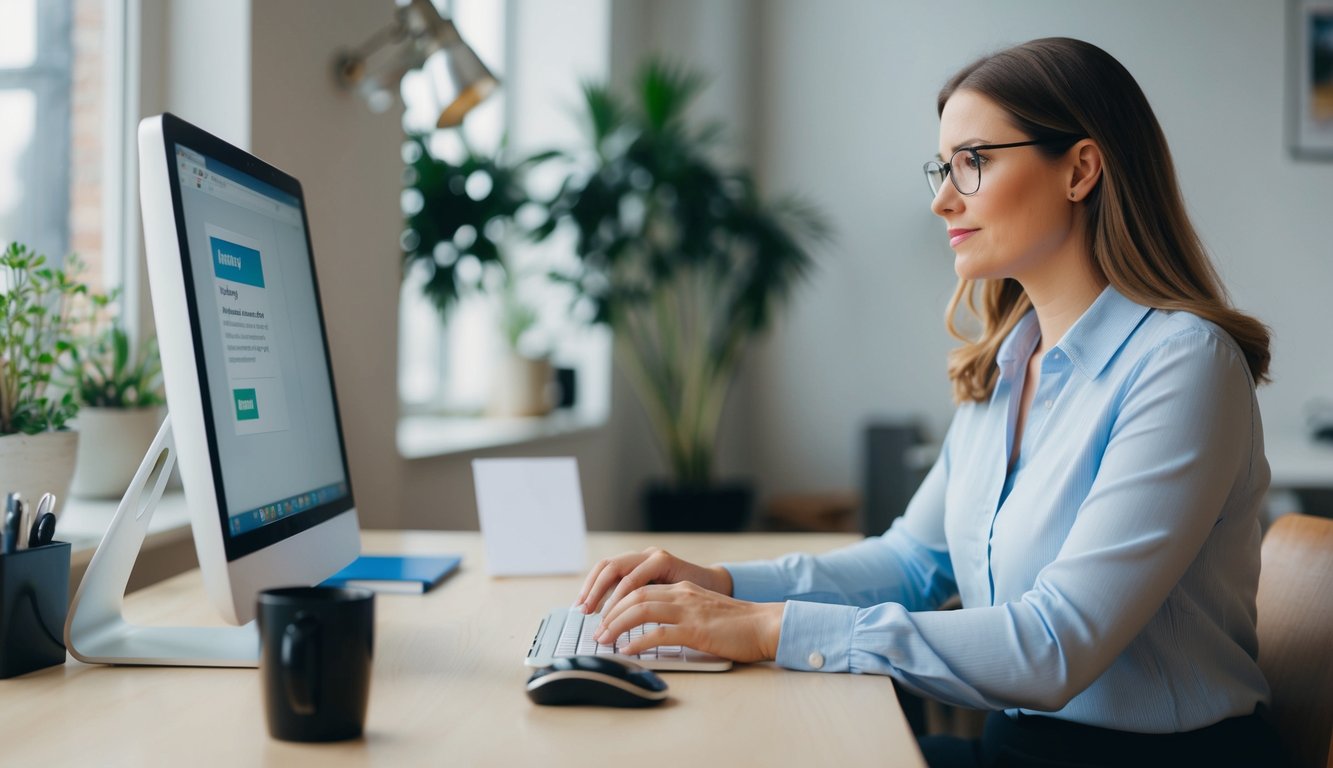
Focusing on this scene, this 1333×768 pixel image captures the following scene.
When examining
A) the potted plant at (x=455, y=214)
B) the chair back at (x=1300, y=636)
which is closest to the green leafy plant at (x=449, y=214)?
the potted plant at (x=455, y=214)

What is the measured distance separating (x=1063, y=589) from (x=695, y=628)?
0.34 m

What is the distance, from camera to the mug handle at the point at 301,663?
0.80m

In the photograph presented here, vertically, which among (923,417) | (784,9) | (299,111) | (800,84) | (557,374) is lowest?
(923,417)

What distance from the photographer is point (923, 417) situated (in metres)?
4.94

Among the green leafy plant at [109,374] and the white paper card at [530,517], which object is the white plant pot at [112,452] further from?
the white paper card at [530,517]

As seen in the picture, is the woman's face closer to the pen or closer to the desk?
the desk

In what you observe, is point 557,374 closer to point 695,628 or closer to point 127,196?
point 127,196

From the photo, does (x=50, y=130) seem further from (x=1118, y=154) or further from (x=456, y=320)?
(x=456, y=320)

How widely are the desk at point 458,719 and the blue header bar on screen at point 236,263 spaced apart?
14.3 inches

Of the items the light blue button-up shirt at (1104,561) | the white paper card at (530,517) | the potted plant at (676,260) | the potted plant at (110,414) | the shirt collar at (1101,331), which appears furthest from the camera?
the potted plant at (676,260)

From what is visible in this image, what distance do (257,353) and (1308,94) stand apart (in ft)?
15.9

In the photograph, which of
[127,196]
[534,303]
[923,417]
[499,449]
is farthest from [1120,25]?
[127,196]

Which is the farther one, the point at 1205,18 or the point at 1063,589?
the point at 1205,18

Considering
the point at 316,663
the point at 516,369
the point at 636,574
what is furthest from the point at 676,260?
the point at 316,663
